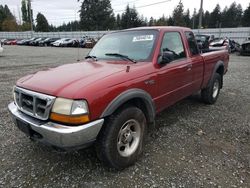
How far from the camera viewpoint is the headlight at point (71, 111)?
8.02ft

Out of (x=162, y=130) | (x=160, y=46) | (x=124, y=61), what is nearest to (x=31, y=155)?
(x=124, y=61)

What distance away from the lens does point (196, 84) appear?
4812mm

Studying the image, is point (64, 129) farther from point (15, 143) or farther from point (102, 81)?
point (15, 143)

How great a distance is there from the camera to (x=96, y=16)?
66.1 meters

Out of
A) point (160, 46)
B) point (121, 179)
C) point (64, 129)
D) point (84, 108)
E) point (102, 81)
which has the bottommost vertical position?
point (121, 179)

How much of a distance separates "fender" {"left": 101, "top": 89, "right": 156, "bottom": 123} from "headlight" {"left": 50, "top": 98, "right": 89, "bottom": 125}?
0.82ft

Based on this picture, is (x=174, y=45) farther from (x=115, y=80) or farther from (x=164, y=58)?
(x=115, y=80)

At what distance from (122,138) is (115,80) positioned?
811mm

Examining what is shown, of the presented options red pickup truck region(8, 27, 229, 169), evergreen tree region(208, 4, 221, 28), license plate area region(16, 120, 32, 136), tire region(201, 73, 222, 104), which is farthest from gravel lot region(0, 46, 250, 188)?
evergreen tree region(208, 4, 221, 28)

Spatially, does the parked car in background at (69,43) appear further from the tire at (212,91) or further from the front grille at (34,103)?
the front grille at (34,103)

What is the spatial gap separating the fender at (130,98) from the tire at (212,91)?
8.48 ft

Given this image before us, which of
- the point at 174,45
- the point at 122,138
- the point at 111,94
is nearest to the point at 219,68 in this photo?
the point at 174,45

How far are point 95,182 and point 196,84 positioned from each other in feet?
10.0

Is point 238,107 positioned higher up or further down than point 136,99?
further down
